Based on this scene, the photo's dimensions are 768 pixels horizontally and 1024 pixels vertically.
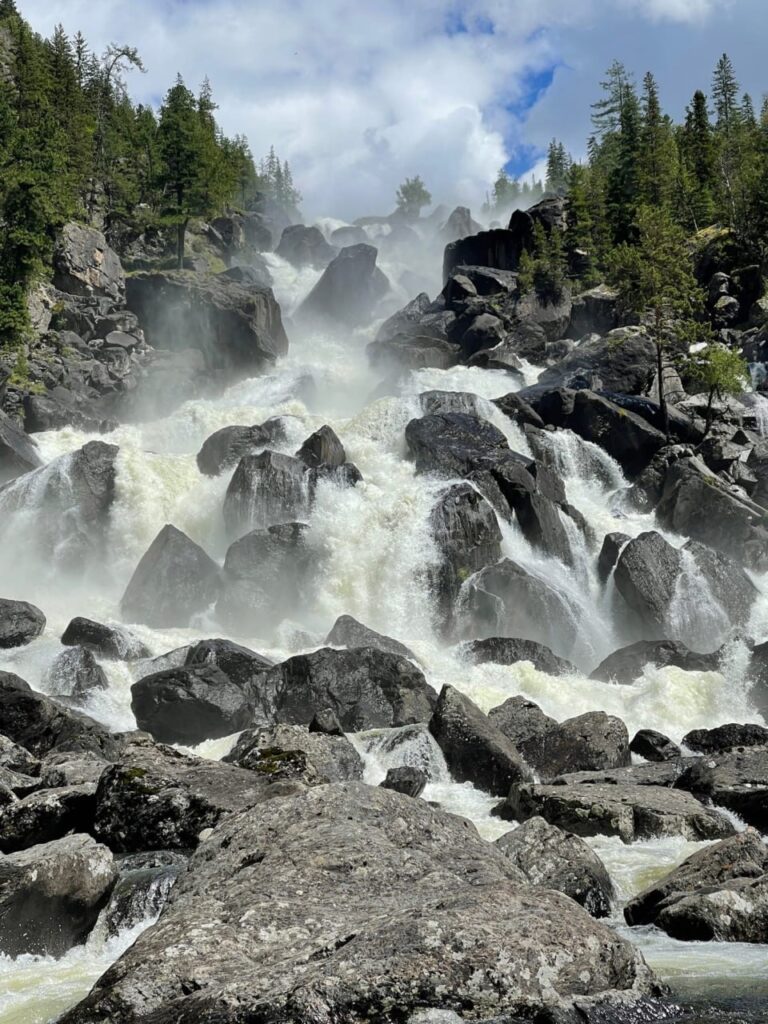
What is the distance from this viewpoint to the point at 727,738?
82.5 ft

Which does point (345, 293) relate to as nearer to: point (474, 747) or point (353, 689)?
point (353, 689)

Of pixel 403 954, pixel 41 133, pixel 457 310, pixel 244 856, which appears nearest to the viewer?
pixel 403 954

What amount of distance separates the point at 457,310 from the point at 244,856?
7185 cm

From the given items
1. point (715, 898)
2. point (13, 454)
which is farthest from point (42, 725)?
point (13, 454)

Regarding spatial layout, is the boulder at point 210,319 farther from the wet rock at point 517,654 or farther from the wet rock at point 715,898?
the wet rock at point 715,898

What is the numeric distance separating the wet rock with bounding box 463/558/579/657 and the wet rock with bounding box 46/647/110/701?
14.7 m

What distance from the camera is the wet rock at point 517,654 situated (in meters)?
32.5

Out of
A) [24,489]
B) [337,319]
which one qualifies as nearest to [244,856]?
[24,489]

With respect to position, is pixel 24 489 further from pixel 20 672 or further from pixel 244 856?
pixel 244 856

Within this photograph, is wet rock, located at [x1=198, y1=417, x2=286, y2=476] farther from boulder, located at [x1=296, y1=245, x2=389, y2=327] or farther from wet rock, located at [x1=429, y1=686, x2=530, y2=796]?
boulder, located at [x1=296, y1=245, x2=389, y2=327]

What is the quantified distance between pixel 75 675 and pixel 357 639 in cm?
963

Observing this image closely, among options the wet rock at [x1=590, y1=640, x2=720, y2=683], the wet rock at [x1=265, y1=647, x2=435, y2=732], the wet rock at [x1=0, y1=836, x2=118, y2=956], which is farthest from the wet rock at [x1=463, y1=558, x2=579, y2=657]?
the wet rock at [x1=0, y1=836, x2=118, y2=956]

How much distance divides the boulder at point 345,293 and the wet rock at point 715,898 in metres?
81.2

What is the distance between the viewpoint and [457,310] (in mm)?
77250
